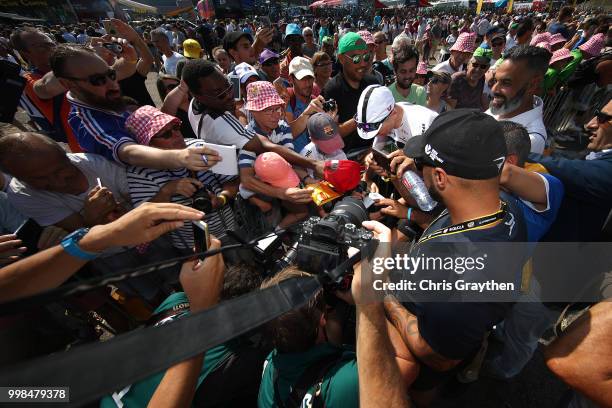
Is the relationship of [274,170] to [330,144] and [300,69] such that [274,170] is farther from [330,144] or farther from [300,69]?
[300,69]

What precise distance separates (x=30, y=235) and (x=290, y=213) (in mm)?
2003

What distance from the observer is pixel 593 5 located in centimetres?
2245

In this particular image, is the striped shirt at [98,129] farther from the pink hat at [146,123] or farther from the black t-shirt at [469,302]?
the black t-shirt at [469,302]

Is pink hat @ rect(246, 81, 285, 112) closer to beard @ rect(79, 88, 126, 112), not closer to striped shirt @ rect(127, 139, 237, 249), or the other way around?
striped shirt @ rect(127, 139, 237, 249)

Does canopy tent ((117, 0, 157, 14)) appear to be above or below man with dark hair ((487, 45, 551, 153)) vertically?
above

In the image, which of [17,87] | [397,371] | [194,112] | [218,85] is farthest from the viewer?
[17,87]

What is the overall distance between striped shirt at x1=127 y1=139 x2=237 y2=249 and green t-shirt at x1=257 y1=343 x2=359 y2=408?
1418 millimetres

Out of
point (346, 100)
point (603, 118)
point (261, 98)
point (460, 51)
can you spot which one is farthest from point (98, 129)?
point (460, 51)

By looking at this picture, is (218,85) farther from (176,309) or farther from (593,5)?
(593,5)

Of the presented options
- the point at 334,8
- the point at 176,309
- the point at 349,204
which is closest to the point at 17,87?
the point at 176,309

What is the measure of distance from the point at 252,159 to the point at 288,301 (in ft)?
5.94

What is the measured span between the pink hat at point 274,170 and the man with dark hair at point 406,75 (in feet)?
7.25

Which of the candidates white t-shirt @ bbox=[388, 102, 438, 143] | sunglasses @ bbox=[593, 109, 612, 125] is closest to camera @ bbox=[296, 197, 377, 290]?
white t-shirt @ bbox=[388, 102, 438, 143]

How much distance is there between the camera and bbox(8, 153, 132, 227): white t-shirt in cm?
200
